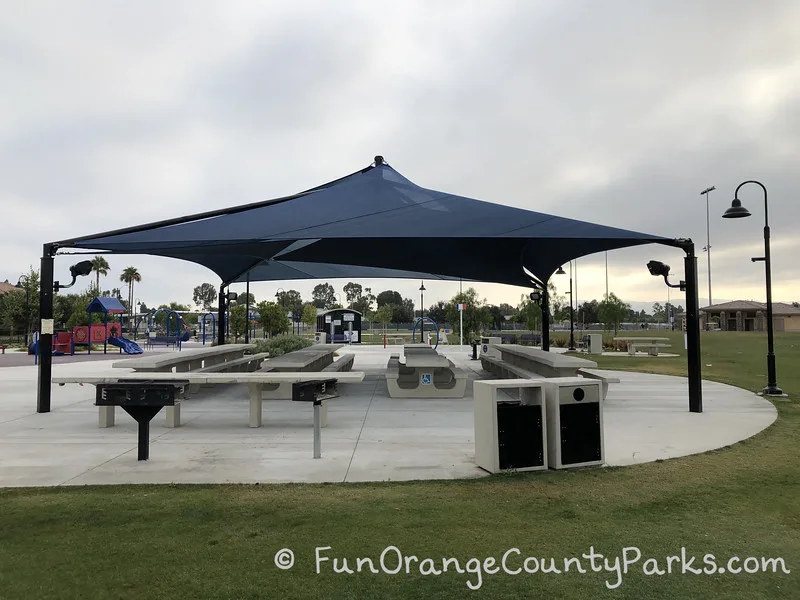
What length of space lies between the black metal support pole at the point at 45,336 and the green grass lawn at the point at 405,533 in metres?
5.05

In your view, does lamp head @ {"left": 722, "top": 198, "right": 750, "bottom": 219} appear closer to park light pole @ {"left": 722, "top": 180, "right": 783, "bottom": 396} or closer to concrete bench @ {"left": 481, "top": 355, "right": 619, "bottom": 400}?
park light pole @ {"left": 722, "top": 180, "right": 783, "bottom": 396}

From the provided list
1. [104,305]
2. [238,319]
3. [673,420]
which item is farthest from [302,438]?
[238,319]

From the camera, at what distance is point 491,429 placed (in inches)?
204

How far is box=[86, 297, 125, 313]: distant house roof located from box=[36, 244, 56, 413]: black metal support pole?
2119 centimetres

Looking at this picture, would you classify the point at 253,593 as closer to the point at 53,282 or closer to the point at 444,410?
the point at 444,410

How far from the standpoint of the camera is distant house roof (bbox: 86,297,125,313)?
28.7 meters

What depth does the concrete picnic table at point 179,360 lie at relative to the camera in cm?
959

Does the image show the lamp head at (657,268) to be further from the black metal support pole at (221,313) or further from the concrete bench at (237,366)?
the black metal support pole at (221,313)

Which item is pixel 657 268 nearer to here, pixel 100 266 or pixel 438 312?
pixel 438 312

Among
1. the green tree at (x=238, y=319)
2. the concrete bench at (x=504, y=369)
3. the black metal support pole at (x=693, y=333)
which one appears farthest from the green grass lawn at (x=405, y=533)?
the green tree at (x=238, y=319)

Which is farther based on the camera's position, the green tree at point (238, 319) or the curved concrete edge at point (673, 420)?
the green tree at point (238, 319)

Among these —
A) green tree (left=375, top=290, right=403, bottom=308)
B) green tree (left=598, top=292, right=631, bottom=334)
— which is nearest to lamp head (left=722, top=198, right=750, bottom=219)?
green tree (left=598, top=292, right=631, bottom=334)

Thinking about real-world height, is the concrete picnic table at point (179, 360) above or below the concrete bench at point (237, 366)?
above

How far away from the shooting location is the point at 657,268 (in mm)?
9734
